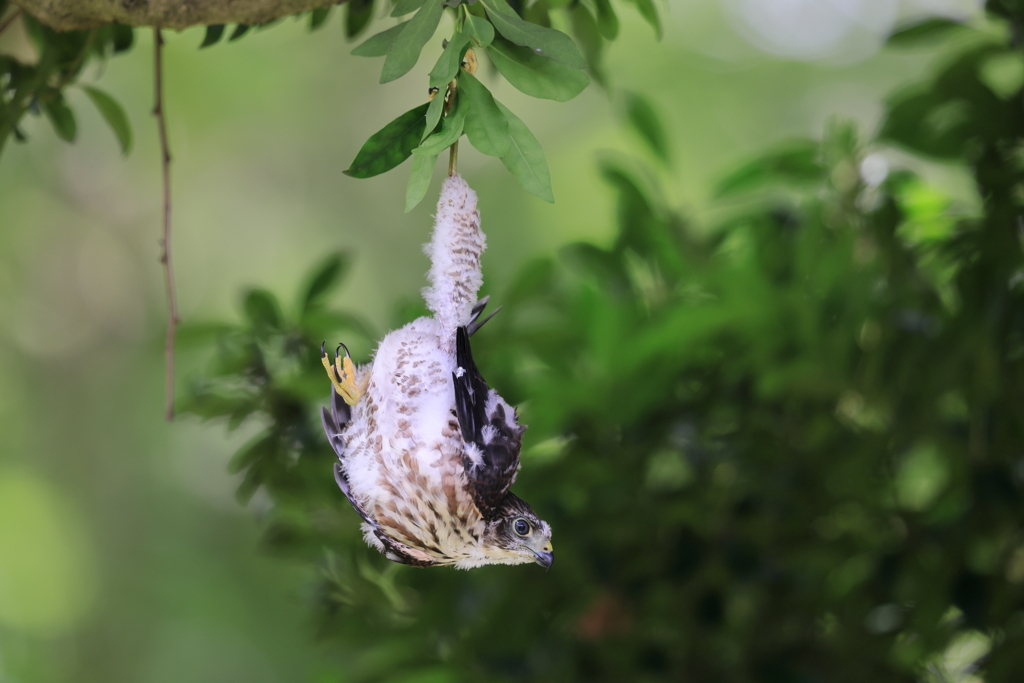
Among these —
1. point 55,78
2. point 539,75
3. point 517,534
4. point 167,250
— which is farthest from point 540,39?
point 55,78

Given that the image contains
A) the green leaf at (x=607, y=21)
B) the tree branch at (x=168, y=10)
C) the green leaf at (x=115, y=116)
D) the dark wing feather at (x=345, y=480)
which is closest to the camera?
the dark wing feather at (x=345, y=480)

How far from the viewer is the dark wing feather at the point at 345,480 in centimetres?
64

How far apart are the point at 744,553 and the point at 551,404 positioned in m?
0.53

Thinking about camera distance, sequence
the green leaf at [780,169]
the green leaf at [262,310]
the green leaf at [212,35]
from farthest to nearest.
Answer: the green leaf at [780,169], the green leaf at [262,310], the green leaf at [212,35]

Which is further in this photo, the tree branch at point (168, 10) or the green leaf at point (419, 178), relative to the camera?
the tree branch at point (168, 10)

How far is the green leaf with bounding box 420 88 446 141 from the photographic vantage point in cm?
55

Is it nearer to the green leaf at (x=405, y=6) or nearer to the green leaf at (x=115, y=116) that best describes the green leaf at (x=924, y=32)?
the green leaf at (x=405, y=6)

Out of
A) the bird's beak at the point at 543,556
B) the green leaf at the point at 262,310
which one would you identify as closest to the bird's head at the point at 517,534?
the bird's beak at the point at 543,556

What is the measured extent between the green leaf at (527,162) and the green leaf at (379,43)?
0.11m

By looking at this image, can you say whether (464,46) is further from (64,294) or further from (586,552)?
(64,294)

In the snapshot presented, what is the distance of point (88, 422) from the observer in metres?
5.96

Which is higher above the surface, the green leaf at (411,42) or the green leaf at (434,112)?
the green leaf at (411,42)

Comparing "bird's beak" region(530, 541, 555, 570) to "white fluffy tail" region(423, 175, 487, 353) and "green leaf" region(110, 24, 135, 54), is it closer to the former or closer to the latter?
"white fluffy tail" region(423, 175, 487, 353)

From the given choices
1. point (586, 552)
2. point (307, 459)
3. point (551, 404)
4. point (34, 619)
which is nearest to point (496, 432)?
point (551, 404)
